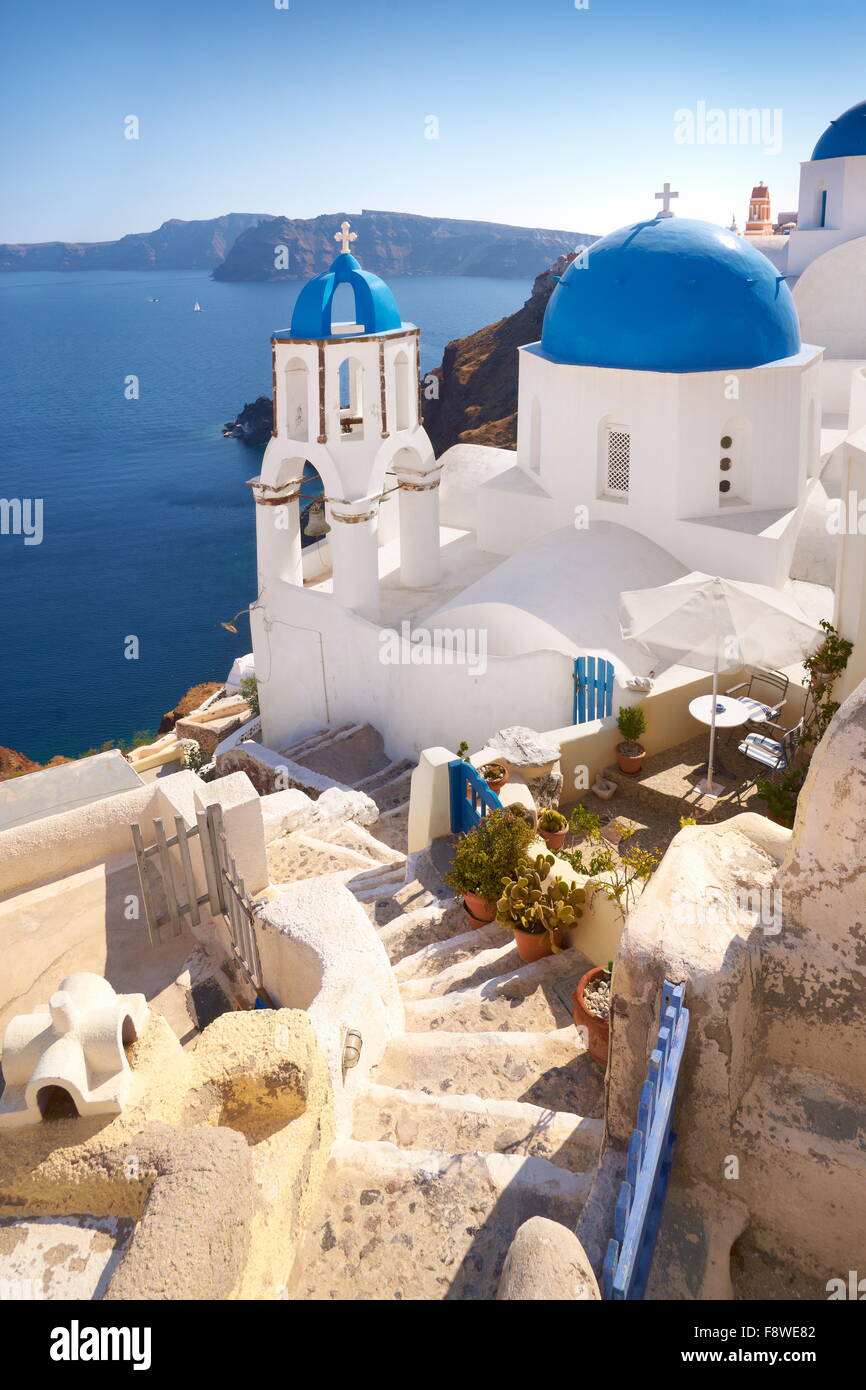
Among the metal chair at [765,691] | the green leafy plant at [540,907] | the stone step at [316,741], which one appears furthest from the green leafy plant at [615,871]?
the stone step at [316,741]

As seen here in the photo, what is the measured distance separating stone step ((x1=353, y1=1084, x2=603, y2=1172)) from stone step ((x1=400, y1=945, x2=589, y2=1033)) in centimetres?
106

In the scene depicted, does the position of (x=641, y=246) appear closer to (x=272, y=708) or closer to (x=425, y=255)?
(x=272, y=708)

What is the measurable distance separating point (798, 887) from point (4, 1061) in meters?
3.51

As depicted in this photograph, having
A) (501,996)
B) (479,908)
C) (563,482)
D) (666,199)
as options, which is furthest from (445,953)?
(666,199)

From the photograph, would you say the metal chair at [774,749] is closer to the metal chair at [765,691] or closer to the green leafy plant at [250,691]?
the metal chair at [765,691]

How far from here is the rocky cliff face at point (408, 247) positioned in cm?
17338

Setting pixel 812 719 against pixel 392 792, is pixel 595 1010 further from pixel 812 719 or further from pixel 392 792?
pixel 392 792

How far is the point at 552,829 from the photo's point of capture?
9.77m

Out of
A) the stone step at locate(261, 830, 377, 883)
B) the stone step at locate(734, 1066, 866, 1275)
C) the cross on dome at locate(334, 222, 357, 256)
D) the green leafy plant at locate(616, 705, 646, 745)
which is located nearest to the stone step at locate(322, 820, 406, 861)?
the stone step at locate(261, 830, 377, 883)

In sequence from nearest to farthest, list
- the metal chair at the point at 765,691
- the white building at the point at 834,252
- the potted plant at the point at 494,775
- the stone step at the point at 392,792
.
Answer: the potted plant at the point at 494,775, the metal chair at the point at 765,691, the stone step at the point at 392,792, the white building at the point at 834,252

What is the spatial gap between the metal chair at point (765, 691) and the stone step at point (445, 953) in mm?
5194

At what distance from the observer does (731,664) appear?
36.4 ft

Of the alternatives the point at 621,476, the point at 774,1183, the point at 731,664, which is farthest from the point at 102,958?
the point at 621,476
